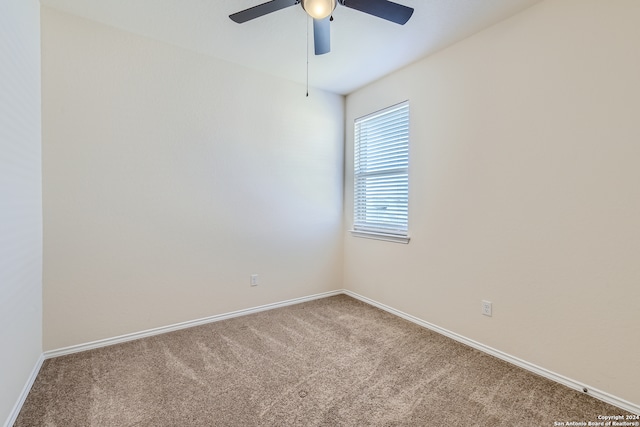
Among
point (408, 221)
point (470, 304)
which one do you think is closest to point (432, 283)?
point (470, 304)

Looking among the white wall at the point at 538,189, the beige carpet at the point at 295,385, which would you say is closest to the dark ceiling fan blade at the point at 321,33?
the white wall at the point at 538,189

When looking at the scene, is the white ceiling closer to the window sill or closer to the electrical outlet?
the window sill

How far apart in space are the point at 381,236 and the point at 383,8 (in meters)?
2.13

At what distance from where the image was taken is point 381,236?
3.21m

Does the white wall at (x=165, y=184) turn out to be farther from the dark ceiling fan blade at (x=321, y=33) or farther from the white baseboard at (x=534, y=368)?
the white baseboard at (x=534, y=368)

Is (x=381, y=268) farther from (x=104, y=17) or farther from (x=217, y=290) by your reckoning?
(x=104, y=17)

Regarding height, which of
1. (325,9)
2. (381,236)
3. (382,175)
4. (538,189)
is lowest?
(381,236)

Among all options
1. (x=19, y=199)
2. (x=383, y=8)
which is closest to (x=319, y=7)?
(x=383, y=8)

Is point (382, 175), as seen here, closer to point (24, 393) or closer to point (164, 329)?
point (164, 329)

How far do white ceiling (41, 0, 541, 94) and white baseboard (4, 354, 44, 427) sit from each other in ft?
8.46

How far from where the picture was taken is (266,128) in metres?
3.12

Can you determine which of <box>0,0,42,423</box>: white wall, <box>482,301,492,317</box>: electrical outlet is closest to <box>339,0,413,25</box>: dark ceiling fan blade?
<box>0,0,42,423</box>: white wall

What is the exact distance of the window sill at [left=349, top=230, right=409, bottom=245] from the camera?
2.96 meters

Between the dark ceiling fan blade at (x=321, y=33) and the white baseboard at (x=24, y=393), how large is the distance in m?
2.80
